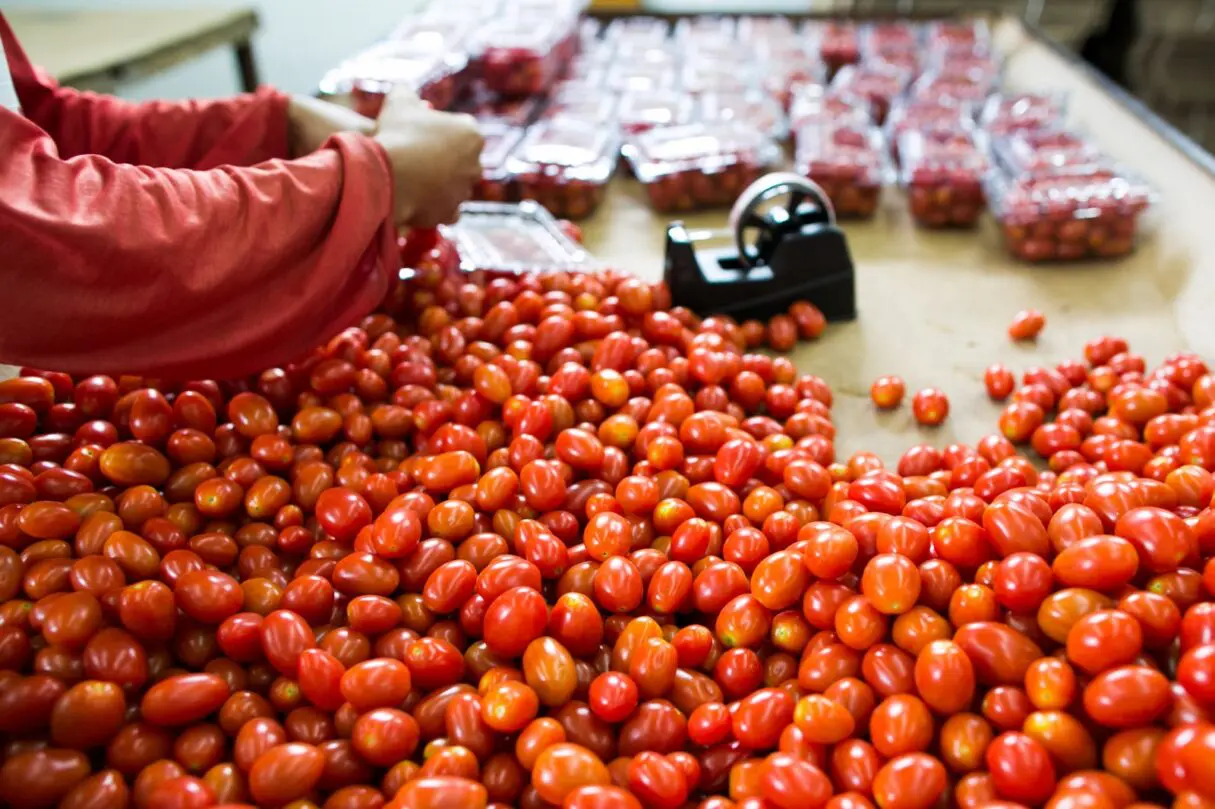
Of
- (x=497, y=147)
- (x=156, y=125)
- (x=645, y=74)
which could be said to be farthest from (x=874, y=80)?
(x=156, y=125)

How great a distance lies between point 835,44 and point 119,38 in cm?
305

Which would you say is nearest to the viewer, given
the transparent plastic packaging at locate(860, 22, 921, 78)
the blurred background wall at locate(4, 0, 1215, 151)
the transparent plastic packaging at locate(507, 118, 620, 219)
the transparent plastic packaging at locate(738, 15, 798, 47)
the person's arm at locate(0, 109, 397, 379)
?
the person's arm at locate(0, 109, 397, 379)

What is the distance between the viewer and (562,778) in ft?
3.14

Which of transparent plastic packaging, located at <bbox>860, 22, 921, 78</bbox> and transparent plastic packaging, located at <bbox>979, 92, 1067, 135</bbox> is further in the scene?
transparent plastic packaging, located at <bbox>860, 22, 921, 78</bbox>

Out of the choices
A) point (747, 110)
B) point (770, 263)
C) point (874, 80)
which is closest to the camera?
point (770, 263)

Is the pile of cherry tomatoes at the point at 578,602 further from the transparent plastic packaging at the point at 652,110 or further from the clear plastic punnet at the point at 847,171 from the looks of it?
the transparent plastic packaging at the point at 652,110

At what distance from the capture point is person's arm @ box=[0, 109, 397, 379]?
4.04 feet

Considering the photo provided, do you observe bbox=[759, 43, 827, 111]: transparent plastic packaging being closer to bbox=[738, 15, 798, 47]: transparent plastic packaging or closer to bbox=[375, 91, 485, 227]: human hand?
bbox=[738, 15, 798, 47]: transparent plastic packaging

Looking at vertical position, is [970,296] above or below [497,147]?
below

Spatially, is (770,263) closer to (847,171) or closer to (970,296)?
(970,296)

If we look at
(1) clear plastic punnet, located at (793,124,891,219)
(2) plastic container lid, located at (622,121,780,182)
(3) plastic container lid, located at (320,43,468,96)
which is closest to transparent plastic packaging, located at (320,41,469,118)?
(3) plastic container lid, located at (320,43,468,96)

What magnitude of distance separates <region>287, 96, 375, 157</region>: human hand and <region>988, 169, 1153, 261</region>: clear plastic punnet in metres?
1.67

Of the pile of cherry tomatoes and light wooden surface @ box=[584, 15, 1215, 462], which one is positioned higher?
the pile of cherry tomatoes

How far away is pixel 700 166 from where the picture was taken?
261 cm
